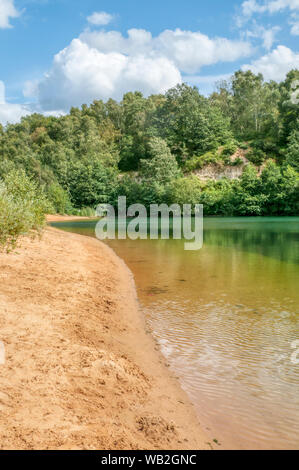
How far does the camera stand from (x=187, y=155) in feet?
263

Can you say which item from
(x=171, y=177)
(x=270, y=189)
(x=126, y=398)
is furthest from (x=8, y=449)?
(x=171, y=177)

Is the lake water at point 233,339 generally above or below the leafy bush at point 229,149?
below

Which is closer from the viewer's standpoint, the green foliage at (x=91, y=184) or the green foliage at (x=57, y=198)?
the green foliage at (x=57, y=198)

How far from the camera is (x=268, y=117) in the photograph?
262 feet

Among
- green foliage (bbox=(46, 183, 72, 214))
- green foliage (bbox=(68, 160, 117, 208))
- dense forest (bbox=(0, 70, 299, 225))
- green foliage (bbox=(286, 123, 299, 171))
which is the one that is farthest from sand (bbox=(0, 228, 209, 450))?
green foliage (bbox=(68, 160, 117, 208))

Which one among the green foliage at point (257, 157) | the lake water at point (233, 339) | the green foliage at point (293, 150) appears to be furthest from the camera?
the green foliage at point (257, 157)

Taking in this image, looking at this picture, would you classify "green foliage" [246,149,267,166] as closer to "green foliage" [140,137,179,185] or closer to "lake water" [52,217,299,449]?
"green foliage" [140,137,179,185]

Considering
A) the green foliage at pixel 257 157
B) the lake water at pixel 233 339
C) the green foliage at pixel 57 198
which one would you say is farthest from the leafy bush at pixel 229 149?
the lake water at pixel 233 339

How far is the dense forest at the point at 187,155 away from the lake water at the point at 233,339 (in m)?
50.2

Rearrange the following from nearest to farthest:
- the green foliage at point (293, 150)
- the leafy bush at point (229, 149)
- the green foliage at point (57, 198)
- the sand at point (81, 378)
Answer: the sand at point (81, 378) → the green foliage at point (57, 198) → the green foliage at point (293, 150) → the leafy bush at point (229, 149)

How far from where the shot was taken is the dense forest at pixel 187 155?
210ft

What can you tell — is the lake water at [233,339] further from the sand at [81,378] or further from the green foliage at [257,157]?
the green foliage at [257,157]

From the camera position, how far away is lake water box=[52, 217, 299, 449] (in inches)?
172

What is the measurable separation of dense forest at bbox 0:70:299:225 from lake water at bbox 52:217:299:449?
5021 cm
